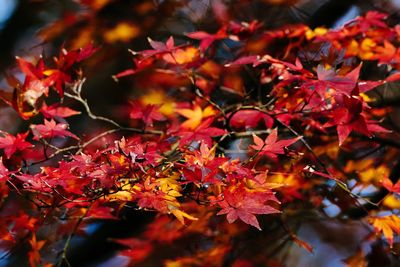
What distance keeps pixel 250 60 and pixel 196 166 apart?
0.48 m

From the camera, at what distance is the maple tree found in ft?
3.91

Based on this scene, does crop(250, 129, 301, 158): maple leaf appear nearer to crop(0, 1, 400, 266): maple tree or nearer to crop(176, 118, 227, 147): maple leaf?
crop(0, 1, 400, 266): maple tree

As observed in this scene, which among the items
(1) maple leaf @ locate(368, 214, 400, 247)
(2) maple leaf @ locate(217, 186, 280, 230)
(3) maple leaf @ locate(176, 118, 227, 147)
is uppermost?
(3) maple leaf @ locate(176, 118, 227, 147)

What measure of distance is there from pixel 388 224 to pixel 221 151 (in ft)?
2.20

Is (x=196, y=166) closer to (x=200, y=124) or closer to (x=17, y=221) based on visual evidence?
(x=200, y=124)

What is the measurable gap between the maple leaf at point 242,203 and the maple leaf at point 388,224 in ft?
2.10

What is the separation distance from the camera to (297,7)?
314 cm

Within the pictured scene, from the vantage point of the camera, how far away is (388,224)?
1607mm

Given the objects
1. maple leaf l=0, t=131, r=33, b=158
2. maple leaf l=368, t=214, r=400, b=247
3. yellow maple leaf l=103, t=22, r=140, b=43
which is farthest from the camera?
yellow maple leaf l=103, t=22, r=140, b=43

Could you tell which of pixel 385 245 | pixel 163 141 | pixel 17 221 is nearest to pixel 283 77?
pixel 163 141

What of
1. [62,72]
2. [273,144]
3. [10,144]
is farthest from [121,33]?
[273,144]

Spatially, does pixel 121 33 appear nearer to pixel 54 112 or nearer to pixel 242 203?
pixel 54 112

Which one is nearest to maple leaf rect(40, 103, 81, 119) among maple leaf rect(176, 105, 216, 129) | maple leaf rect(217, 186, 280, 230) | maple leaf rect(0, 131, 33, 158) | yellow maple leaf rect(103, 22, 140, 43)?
maple leaf rect(0, 131, 33, 158)

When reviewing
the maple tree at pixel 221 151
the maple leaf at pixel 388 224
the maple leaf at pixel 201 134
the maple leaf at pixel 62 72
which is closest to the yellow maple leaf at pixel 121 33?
the maple tree at pixel 221 151
